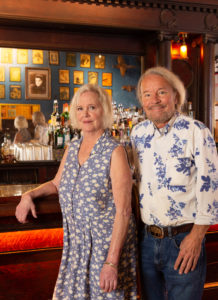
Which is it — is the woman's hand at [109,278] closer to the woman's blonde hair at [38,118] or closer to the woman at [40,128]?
the woman at [40,128]

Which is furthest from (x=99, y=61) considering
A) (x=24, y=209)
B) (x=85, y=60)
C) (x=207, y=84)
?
(x=24, y=209)

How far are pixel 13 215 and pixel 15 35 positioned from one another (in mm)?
3010

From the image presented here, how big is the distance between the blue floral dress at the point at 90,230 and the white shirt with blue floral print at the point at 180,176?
0.16 meters

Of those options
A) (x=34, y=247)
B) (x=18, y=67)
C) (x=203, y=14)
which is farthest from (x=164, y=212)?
(x=18, y=67)

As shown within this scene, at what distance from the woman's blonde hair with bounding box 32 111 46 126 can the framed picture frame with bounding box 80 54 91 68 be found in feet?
2.96

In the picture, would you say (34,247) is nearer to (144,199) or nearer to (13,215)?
(13,215)

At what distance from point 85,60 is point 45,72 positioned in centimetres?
61

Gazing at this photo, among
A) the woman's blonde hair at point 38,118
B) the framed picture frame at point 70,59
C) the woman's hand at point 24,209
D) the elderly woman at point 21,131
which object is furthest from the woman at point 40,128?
the woman's hand at point 24,209

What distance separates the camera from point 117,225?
128cm

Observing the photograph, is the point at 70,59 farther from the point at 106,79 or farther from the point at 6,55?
the point at 6,55

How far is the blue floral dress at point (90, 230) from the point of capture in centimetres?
132

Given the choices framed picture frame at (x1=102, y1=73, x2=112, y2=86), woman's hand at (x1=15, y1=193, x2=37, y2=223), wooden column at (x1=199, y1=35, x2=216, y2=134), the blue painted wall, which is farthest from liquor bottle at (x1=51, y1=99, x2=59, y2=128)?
woman's hand at (x1=15, y1=193, x2=37, y2=223)

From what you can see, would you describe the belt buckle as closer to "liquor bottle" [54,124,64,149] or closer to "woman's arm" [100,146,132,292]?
"woman's arm" [100,146,132,292]

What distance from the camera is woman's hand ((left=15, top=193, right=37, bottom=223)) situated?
1.48 metres
